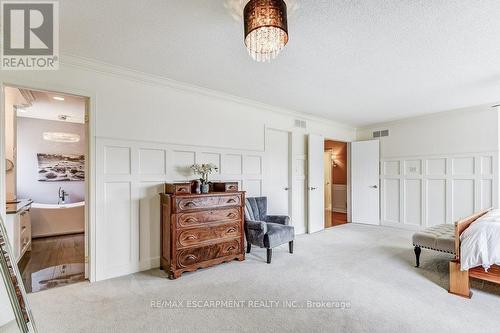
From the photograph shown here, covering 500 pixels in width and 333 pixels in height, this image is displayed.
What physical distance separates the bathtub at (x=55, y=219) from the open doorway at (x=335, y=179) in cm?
682

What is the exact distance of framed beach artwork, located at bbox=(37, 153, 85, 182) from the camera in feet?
18.2

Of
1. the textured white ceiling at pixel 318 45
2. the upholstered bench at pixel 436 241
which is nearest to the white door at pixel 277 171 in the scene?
the textured white ceiling at pixel 318 45

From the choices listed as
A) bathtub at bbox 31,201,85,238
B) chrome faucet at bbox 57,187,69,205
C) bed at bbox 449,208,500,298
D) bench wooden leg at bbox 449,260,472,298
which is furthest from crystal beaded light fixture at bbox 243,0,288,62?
chrome faucet at bbox 57,187,69,205

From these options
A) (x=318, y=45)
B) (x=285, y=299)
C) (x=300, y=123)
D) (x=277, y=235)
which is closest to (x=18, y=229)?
(x=277, y=235)

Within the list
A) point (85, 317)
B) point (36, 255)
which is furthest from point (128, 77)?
point (36, 255)

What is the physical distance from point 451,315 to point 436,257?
6.00 ft

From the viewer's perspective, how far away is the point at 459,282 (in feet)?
8.48

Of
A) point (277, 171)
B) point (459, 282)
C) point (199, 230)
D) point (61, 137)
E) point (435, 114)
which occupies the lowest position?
point (459, 282)

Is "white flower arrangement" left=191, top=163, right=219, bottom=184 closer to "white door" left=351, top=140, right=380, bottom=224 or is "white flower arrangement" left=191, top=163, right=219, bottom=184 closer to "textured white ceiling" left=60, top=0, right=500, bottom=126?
"textured white ceiling" left=60, top=0, right=500, bottom=126

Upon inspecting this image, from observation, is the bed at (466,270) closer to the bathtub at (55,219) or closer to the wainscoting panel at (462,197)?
the wainscoting panel at (462,197)

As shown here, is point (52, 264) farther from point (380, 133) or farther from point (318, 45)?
point (380, 133)

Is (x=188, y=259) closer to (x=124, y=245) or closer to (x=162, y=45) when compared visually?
→ (x=124, y=245)

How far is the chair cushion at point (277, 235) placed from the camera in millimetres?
3494

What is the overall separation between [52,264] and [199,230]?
7.45 ft
